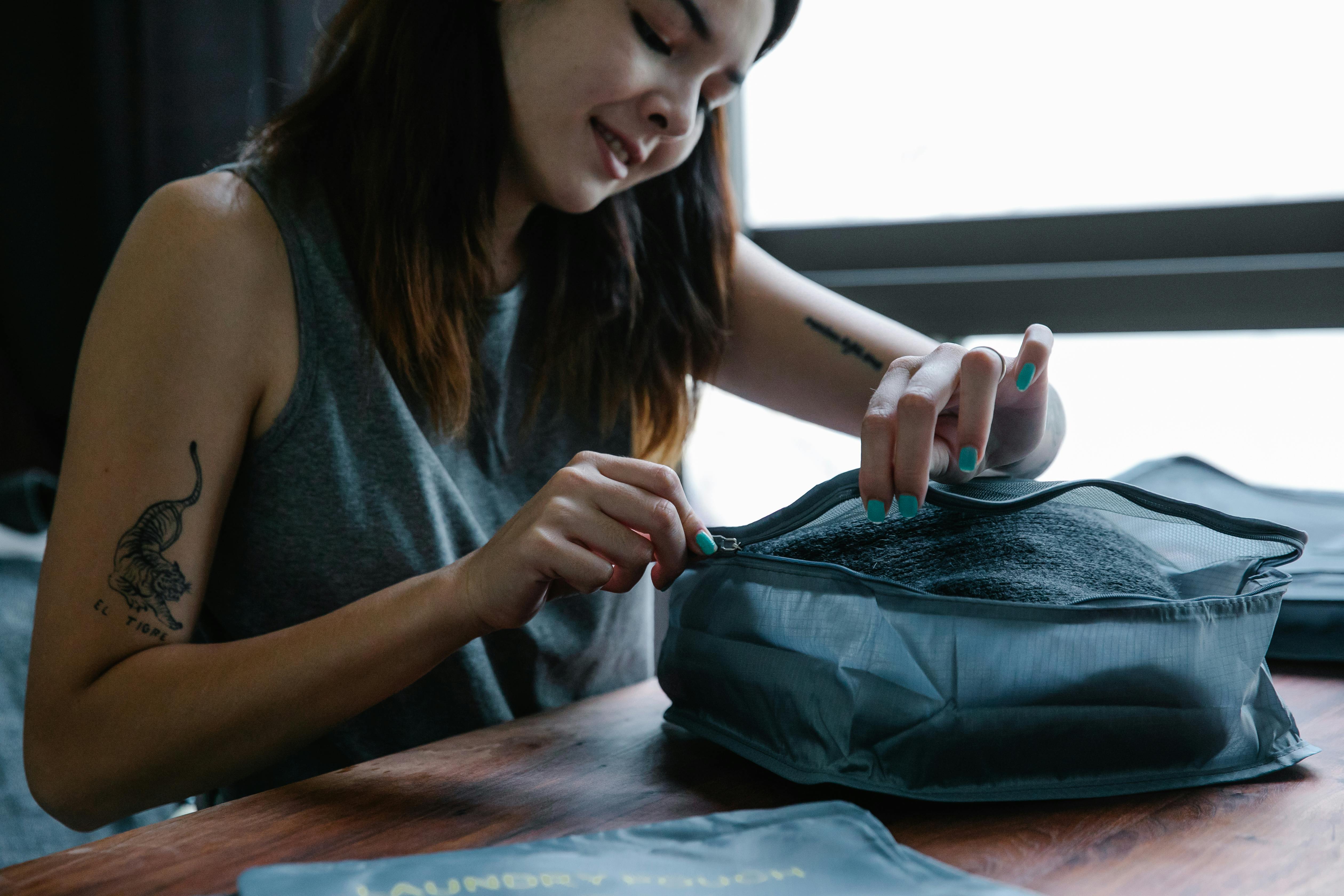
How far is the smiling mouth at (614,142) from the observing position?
2.88 ft

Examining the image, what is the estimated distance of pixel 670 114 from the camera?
87cm

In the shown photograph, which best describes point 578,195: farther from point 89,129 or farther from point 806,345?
point 89,129

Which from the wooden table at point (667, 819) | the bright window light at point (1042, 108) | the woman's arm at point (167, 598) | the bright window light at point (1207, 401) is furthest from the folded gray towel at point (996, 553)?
the bright window light at point (1042, 108)

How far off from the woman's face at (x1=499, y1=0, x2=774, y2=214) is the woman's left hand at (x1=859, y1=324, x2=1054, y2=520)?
0.32 metres

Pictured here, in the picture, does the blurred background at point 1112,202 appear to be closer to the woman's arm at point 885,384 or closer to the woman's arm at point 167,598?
the woman's arm at point 885,384

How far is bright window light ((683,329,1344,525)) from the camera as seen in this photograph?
1402mm

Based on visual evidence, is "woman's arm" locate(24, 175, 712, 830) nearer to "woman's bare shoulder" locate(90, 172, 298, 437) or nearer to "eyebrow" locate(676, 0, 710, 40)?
"woman's bare shoulder" locate(90, 172, 298, 437)

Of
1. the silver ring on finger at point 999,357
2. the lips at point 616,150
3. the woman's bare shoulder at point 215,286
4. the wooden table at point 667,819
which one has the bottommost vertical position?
the wooden table at point 667,819

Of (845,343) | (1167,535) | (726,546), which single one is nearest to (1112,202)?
(845,343)

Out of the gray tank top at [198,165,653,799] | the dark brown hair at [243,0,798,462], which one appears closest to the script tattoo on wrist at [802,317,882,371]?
the dark brown hair at [243,0,798,462]

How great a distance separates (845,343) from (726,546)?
1.67ft

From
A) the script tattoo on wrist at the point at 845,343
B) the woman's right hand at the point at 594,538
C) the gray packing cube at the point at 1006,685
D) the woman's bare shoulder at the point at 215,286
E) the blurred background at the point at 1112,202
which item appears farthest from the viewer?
the blurred background at the point at 1112,202

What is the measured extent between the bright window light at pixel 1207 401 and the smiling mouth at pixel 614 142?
518 mm

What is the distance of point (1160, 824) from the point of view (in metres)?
0.51
